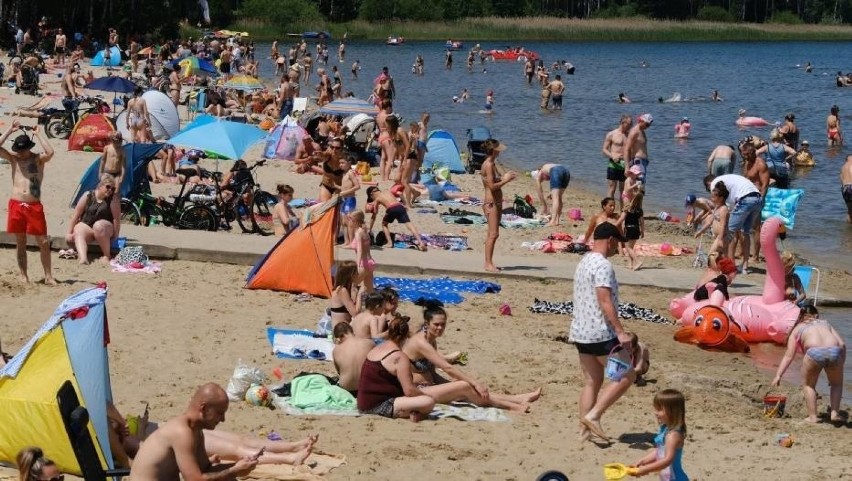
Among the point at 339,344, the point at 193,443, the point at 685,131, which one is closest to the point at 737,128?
the point at 685,131

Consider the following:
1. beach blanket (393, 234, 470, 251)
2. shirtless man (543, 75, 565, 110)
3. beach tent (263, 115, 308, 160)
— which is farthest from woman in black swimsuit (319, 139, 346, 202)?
shirtless man (543, 75, 565, 110)

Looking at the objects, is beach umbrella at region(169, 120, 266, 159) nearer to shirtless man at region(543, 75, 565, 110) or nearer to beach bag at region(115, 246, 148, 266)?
beach bag at region(115, 246, 148, 266)

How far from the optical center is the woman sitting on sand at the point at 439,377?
30.1 feet

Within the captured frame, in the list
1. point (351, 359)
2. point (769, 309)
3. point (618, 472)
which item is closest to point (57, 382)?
point (351, 359)

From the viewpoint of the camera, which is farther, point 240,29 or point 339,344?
point 240,29

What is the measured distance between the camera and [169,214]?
51.6 feet

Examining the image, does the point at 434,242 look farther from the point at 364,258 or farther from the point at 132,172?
the point at 132,172

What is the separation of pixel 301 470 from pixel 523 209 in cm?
1153

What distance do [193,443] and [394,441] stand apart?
Answer: 6.94ft

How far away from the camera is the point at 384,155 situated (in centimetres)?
2145

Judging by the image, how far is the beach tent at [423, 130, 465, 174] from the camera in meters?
23.8

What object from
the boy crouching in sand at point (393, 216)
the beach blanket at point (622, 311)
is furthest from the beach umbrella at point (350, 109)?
the beach blanket at point (622, 311)

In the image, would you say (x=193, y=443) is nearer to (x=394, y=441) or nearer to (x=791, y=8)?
(x=394, y=441)

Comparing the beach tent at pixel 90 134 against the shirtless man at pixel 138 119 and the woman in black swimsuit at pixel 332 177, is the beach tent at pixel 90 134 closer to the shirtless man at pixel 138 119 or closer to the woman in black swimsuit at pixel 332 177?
the shirtless man at pixel 138 119
